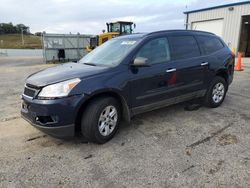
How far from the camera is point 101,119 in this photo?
12.1ft

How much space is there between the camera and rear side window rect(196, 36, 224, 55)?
17.2 ft

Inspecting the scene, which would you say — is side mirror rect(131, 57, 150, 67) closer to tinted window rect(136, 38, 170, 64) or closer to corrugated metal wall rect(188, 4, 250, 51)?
tinted window rect(136, 38, 170, 64)

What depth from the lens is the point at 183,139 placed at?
12.9ft

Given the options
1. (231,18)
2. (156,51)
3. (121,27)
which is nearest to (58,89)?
(156,51)

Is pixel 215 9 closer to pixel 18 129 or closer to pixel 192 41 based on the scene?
pixel 192 41

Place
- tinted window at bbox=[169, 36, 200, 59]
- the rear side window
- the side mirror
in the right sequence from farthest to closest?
the rear side window < tinted window at bbox=[169, 36, 200, 59] < the side mirror

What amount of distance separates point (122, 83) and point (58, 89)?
102 cm

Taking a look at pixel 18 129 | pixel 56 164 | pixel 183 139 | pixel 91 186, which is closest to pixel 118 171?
pixel 91 186

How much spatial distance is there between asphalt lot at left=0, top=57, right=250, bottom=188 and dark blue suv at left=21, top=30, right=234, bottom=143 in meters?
0.37

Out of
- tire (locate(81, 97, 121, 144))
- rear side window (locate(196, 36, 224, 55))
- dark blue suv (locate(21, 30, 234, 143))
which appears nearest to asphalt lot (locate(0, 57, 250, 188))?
tire (locate(81, 97, 121, 144))

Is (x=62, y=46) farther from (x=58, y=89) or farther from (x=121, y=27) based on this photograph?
(x=58, y=89)

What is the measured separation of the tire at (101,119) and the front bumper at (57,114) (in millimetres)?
195

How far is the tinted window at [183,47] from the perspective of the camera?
4.64 m

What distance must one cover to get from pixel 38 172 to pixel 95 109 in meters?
1.14
